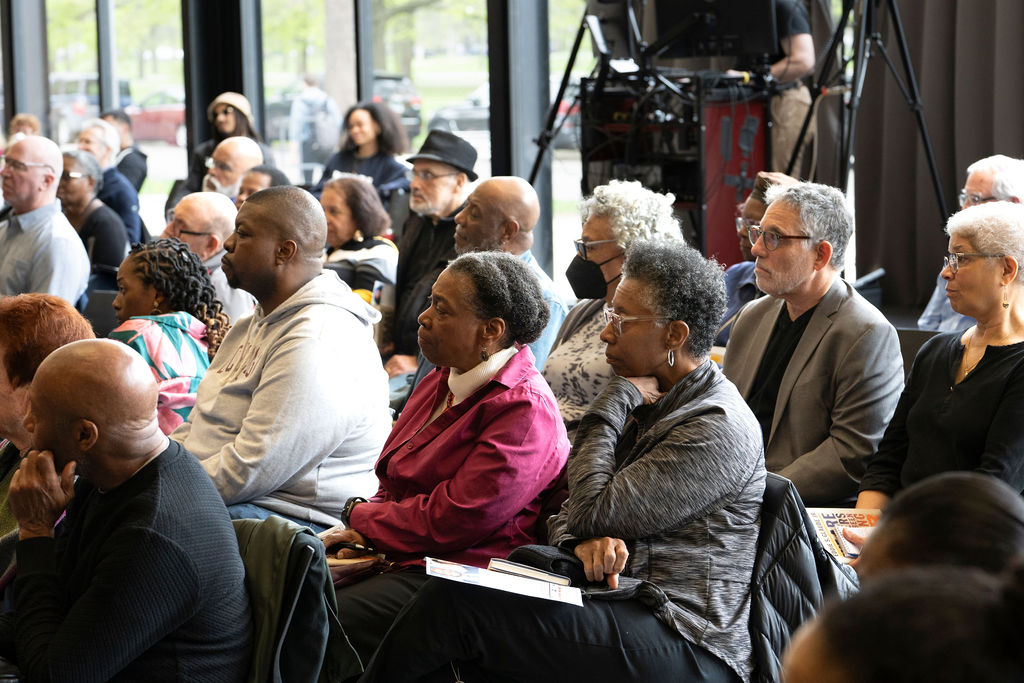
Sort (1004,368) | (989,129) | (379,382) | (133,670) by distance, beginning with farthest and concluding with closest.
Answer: (989,129)
(379,382)
(1004,368)
(133,670)

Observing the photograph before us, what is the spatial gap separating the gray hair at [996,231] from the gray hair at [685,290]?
2.23 feet

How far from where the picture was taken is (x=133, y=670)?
184cm

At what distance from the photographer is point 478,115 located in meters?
7.43

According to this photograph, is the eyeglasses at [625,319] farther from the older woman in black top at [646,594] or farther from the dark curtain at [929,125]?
the dark curtain at [929,125]

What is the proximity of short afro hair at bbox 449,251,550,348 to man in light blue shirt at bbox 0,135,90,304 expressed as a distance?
2.96 metres

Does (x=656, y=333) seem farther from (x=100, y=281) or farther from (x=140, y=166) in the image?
(x=140, y=166)

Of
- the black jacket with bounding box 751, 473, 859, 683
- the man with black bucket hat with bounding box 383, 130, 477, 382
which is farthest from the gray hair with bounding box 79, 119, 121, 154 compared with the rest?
the black jacket with bounding box 751, 473, 859, 683

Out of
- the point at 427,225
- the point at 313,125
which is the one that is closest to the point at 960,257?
the point at 427,225

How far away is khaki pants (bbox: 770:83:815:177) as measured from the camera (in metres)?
5.66

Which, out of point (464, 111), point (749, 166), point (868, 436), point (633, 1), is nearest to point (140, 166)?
point (464, 111)

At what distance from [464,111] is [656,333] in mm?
5496

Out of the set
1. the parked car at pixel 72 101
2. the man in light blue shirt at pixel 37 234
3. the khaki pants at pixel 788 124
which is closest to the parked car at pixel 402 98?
the khaki pants at pixel 788 124

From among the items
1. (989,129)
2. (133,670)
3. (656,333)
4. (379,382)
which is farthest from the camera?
(989,129)

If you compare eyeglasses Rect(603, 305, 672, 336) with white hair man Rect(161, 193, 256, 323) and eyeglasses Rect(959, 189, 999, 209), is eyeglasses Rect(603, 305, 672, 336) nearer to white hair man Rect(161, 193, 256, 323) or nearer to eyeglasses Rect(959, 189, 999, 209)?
eyeglasses Rect(959, 189, 999, 209)
